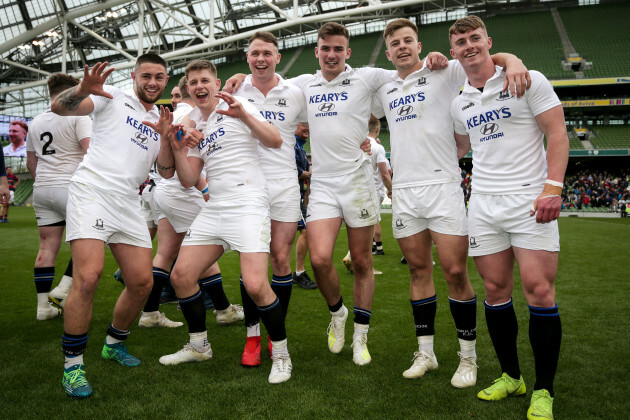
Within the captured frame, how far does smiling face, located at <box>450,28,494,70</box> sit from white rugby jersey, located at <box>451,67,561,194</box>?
0.14 m

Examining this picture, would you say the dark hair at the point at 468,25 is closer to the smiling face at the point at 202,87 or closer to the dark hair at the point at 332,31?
the dark hair at the point at 332,31

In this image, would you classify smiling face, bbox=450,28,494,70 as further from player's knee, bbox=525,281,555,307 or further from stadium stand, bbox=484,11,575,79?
stadium stand, bbox=484,11,575,79

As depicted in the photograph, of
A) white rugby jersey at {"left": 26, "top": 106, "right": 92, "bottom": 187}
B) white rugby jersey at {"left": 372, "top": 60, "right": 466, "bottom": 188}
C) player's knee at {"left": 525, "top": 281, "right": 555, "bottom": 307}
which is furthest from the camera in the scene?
Result: white rugby jersey at {"left": 26, "top": 106, "right": 92, "bottom": 187}

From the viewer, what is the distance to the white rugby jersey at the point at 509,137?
2770 mm

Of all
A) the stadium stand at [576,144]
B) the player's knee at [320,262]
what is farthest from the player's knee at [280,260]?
the stadium stand at [576,144]

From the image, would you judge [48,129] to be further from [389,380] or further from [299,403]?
[389,380]

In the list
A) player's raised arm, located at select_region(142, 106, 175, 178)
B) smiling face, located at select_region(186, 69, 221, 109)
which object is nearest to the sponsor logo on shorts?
player's raised arm, located at select_region(142, 106, 175, 178)

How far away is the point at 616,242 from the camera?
11.4 metres

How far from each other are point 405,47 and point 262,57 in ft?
3.77

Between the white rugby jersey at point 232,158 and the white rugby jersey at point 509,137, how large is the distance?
5.08 ft

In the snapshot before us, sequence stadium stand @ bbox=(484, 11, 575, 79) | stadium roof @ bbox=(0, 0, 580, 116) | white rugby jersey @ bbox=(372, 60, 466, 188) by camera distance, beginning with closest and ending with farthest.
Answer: white rugby jersey @ bbox=(372, 60, 466, 188) → stadium roof @ bbox=(0, 0, 580, 116) → stadium stand @ bbox=(484, 11, 575, 79)

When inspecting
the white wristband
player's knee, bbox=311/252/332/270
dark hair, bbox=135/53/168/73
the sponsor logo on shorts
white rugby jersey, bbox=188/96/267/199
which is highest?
dark hair, bbox=135/53/168/73

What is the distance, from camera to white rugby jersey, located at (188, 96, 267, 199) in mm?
3438

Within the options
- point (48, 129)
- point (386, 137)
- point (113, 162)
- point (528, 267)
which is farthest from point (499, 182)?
point (386, 137)
